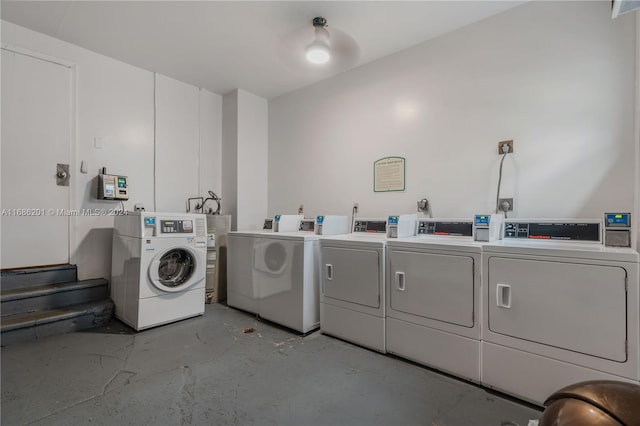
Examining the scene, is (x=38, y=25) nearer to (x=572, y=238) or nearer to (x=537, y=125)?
(x=537, y=125)

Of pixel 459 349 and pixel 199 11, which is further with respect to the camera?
pixel 199 11

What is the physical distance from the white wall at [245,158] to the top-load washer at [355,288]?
191 cm

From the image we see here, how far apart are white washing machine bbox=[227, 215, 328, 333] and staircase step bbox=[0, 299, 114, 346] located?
1.29 meters

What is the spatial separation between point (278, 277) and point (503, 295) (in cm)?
190

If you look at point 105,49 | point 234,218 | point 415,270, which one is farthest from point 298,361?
point 105,49

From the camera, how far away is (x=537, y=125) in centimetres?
234

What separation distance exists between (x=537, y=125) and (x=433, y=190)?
0.95 metres

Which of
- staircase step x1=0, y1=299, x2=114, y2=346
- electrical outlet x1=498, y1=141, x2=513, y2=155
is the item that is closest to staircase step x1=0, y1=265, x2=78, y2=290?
staircase step x1=0, y1=299, x2=114, y2=346

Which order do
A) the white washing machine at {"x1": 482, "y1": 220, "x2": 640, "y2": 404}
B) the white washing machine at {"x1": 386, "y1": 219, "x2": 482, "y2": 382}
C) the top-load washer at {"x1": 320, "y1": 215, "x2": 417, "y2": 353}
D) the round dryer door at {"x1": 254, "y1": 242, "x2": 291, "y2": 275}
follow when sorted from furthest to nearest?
1. the round dryer door at {"x1": 254, "y1": 242, "x2": 291, "y2": 275}
2. the top-load washer at {"x1": 320, "y1": 215, "x2": 417, "y2": 353}
3. the white washing machine at {"x1": 386, "y1": 219, "x2": 482, "y2": 382}
4. the white washing machine at {"x1": 482, "y1": 220, "x2": 640, "y2": 404}

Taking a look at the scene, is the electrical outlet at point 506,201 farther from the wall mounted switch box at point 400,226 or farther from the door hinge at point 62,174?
the door hinge at point 62,174

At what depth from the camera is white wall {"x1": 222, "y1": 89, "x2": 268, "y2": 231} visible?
422cm

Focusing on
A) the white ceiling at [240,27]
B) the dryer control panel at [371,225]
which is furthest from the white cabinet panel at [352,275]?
the white ceiling at [240,27]

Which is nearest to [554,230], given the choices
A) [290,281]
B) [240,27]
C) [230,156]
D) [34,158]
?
[290,281]

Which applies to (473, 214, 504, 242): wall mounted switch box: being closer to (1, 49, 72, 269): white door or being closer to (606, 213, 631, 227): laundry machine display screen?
(606, 213, 631, 227): laundry machine display screen
